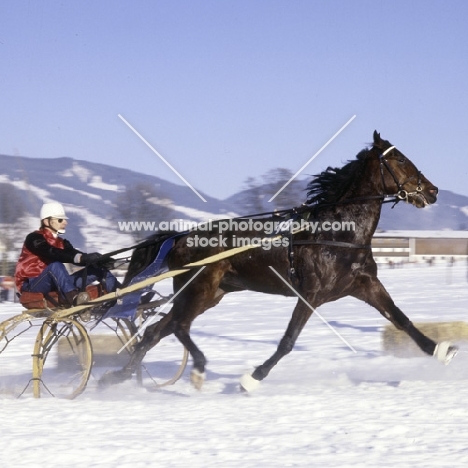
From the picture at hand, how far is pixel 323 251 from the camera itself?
7.12 metres

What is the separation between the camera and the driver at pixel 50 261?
7.25m

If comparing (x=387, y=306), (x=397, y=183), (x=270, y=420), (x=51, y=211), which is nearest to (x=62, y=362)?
(x=51, y=211)

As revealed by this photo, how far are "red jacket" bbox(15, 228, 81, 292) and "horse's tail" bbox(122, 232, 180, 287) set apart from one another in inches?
31.2

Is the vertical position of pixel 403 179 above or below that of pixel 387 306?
above

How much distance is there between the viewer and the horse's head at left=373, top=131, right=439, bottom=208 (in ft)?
23.4

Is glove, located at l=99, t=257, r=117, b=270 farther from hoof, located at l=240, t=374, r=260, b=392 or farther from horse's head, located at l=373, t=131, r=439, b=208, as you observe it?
horse's head, located at l=373, t=131, r=439, b=208

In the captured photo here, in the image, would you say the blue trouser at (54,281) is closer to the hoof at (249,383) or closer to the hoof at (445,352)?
the hoof at (249,383)

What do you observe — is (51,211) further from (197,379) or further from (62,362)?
(62,362)

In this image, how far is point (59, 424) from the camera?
560 centimetres

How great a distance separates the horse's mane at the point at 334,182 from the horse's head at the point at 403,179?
213 mm

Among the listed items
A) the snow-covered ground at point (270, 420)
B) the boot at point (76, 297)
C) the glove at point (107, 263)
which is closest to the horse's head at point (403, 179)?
the snow-covered ground at point (270, 420)

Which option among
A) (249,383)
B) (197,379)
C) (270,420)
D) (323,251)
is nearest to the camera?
(270,420)

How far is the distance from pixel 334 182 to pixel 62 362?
3.37 m

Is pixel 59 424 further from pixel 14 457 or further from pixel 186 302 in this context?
pixel 186 302
